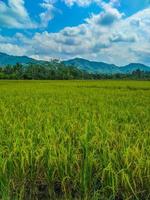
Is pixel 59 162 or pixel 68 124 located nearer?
pixel 59 162

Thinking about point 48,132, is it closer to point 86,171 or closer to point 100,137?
point 100,137

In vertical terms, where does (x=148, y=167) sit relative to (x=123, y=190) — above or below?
above

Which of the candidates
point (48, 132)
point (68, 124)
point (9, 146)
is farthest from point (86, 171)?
point (68, 124)

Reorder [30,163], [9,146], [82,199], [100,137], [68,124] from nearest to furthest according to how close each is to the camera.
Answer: [82,199] → [30,163] → [9,146] → [100,137] → [68,124]

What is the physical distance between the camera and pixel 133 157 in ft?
10.6

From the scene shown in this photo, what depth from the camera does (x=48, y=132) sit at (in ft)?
14.1

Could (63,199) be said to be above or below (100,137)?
below

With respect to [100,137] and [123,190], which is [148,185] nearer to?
[123,190]

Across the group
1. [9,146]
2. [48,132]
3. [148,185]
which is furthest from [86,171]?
[48,132]

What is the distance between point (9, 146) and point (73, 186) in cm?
99

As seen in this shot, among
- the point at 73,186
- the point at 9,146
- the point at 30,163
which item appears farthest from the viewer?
the point at 9,146

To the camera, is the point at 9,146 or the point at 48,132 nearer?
the point at 9,146

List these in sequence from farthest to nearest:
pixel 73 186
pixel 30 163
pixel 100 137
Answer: pixel 100 137 < pixel 30 163 < pixel 73 186

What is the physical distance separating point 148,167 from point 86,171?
56 centimetres
